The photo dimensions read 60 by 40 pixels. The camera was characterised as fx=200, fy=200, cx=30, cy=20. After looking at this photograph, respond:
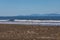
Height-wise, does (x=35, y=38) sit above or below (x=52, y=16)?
above

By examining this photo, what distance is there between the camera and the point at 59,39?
17.6 metres

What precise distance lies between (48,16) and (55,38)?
38.6 metres

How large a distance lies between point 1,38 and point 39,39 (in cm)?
349

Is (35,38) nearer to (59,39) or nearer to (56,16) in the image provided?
(59,39)

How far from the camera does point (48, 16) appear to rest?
186 feet

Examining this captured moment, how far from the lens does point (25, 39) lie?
17891mm

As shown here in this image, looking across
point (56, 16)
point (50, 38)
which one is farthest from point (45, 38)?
point (56, 16)

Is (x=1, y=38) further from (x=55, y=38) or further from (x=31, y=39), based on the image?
(x=55, y=38)

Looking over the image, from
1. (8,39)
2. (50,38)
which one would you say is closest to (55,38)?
(50,38)

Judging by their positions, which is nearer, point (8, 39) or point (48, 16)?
point (8, 39)

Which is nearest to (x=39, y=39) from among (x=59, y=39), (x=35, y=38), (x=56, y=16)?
(x=35, y=38)

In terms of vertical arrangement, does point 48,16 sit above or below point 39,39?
below

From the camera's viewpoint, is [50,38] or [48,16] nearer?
[50,38]

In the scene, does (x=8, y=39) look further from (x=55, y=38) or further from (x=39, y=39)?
(x=55, y=38)
